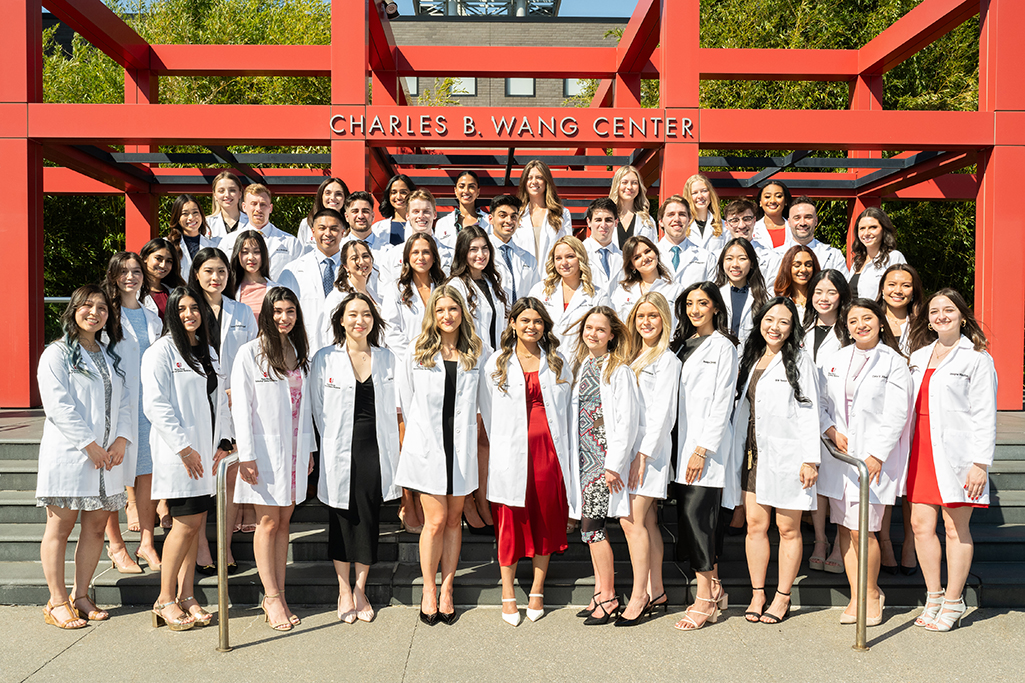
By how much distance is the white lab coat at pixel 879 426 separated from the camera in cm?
486

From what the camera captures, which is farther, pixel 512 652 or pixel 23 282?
pixel 23 282

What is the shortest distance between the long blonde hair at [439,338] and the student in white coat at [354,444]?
1.00 feet

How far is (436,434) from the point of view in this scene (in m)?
4.92

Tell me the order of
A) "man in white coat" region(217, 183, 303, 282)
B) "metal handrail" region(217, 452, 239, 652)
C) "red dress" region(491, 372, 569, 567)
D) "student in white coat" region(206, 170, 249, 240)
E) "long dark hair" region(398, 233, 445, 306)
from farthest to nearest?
"student in white coat" region(206, 170, 249, 240)
"man in white coat" region(217, 183, 303, 282)
"long dark hair" region(398, 233, 445, 306)
"red dress" region(491, 372, 569, 567)
"metal handrail" region(217, 452, 239, 652)

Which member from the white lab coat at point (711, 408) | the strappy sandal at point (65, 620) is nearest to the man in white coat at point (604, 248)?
the white lab coat at point (711, 408)

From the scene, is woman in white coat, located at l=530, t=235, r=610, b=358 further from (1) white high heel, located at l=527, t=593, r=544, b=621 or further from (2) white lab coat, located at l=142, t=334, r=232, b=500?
(2) white lab coat, located at l=142, t=334, r=232, b=500

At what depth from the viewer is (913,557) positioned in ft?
18.1

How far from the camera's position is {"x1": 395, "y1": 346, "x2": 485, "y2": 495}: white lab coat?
16.0ft

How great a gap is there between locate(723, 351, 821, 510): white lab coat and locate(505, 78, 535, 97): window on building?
111 feet

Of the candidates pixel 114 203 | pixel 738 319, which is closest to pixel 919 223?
pixel 738 319

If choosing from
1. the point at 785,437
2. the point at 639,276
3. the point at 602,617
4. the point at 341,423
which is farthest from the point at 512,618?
the point at 639,276

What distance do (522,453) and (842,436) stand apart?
7.06 ft

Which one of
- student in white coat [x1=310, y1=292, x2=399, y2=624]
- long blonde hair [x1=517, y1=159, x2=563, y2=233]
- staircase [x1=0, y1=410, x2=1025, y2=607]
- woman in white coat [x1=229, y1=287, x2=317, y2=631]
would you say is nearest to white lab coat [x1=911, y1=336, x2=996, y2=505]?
staircase [x1=0, y1=410, x2=1025, y2=607]

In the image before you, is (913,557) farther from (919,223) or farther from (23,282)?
(919,223)
